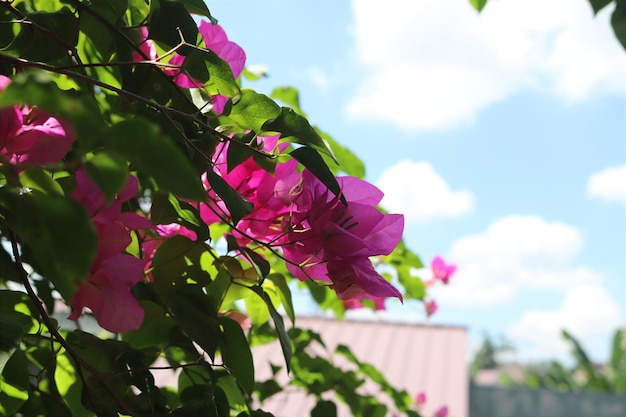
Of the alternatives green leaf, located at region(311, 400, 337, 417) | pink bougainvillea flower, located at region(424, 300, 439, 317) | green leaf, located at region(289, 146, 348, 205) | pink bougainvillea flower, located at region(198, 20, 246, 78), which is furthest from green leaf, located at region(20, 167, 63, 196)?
pink bougainvillea flower, located at region(424, 300, 439, 317)

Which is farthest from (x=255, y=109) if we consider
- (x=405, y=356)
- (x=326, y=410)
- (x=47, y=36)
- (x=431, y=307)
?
(x=405, y=356)

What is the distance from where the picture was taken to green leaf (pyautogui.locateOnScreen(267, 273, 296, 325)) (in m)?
0.56

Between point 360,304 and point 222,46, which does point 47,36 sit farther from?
point 360,304

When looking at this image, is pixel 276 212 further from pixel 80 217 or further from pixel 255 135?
pixel 80 217

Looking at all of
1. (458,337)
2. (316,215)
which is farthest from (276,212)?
(458,337)

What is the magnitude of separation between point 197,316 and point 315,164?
0.48 ft

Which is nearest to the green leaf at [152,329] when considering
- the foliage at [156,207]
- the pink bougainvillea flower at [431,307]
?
the foliage at [156,207]

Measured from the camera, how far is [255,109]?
0.48 m

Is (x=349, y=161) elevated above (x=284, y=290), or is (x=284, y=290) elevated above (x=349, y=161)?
(x=349, y=161)

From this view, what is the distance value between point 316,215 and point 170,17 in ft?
0.50

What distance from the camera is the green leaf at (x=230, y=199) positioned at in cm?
40

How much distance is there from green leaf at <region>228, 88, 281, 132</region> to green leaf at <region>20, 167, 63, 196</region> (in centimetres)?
17

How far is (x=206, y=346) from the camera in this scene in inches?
19.2

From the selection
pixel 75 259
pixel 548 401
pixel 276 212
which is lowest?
pixel 75 259
